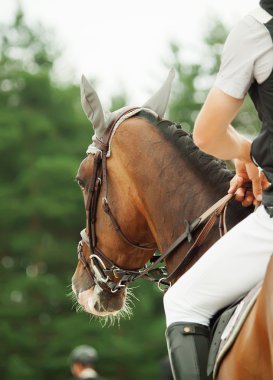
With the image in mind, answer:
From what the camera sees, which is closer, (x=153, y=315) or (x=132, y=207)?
(x=132, y=207)

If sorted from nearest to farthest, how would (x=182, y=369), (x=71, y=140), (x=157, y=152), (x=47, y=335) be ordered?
(x=182, y=369) → (x=157, y=152) → (x=47, y=335) → (x=71, y=140)

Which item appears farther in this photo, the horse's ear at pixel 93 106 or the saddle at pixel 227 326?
the horse's ear at pixel 93 106

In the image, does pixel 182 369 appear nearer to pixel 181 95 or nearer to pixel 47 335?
pixel 47 335

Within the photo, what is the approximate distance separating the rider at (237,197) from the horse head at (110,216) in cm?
94

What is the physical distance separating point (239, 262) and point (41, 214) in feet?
88.6

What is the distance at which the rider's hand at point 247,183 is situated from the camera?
427cm

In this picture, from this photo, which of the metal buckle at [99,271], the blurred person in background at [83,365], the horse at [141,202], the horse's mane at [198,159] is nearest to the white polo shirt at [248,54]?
the horse at [141,202]

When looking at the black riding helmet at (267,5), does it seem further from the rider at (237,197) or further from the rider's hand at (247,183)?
the rider's hand at (247,183)

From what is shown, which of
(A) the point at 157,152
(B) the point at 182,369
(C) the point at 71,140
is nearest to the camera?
(B) the point at 182,369

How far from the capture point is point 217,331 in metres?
3.98

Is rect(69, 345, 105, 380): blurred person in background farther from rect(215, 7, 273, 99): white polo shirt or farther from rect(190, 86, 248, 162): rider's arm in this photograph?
rect(215, 7, 273, 99): white polo shirt

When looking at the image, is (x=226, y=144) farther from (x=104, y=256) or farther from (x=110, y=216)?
(x=104, y=256)

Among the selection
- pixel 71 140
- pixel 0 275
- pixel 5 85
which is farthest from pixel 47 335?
pixel 5 85

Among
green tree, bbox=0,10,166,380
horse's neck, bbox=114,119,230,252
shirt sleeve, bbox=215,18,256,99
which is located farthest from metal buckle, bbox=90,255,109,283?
green tree, bbox=0,10,166,380
